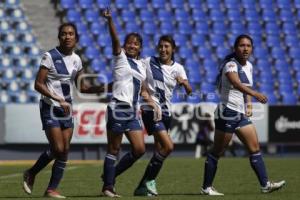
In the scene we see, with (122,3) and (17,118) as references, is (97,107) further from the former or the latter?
(122,3)

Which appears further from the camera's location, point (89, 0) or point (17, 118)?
point (89, 0)

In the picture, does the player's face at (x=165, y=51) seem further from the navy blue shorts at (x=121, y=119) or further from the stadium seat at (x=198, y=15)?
the stadium seat at (x=198, y=15)

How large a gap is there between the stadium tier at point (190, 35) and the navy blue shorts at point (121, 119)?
53.6 ft

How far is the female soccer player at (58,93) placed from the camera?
1061 centimetres

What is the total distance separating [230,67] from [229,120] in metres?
0.69

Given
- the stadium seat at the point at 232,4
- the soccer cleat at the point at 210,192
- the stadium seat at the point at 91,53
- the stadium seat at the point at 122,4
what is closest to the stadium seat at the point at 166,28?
the stadium seat at the point at 122,4

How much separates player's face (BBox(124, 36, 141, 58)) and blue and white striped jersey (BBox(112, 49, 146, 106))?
0.26ft

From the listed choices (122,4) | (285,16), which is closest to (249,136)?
(122,4)

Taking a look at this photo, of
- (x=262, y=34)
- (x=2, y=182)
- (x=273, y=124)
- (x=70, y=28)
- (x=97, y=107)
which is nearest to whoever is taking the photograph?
(x=70, y=28)

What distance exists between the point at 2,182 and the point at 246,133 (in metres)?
4.97

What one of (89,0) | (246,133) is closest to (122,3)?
(89,0)

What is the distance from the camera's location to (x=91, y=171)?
18.2 m

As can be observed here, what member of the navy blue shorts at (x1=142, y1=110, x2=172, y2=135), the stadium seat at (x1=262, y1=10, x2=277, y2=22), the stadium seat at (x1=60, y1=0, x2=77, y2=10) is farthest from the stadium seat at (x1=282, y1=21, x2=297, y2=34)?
the navy blue shorts at (x1=142, y1=110, x2=172, y2=135)

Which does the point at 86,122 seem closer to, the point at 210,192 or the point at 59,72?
the point at 210,192
